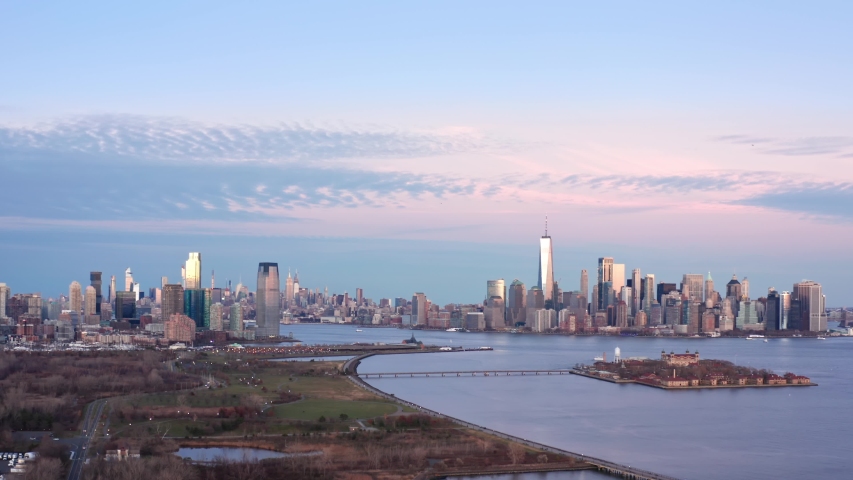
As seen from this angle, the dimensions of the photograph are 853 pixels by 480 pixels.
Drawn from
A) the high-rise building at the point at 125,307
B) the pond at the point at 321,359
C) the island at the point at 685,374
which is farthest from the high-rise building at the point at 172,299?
the island at the point at 685,374

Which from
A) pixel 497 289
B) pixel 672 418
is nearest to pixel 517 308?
pixel 497 289

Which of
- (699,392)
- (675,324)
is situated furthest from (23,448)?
(675,324)

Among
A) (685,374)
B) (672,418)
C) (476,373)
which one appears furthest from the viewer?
(476,373)

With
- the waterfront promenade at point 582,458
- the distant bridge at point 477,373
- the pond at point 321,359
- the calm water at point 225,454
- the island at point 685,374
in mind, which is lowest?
the pond at point 321,359

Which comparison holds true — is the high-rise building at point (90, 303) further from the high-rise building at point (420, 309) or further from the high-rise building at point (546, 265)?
the high-rise building at point (546, 265)

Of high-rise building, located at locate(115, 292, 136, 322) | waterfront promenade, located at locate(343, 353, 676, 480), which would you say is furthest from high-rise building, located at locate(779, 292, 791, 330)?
waterfront promenade, located at locate(343, 353, 676, 480)

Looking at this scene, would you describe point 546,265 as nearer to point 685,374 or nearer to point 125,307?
point 125,307
